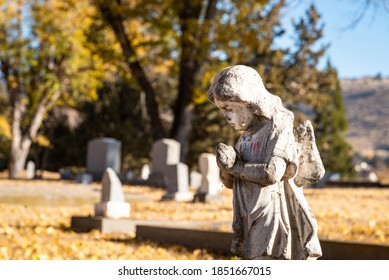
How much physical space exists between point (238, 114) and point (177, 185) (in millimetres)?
12068

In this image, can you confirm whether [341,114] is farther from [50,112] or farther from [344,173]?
[50,112]

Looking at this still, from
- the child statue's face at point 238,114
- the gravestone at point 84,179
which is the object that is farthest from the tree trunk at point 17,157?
→ the child statue's face at point 238,114

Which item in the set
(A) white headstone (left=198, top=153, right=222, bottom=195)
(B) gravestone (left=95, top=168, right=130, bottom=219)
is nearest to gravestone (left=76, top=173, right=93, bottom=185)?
(A) white headstone (left=198, top=153, right=222, bottom=195)

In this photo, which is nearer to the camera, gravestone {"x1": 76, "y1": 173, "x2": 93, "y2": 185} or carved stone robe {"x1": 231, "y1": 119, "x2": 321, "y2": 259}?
carved stone robe {"x1": 231, "y1": 119, "x2": 321, "y2": 259}

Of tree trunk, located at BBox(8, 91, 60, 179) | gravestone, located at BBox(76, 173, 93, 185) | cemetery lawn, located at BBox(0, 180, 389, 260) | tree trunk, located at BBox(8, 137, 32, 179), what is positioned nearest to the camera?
cemetery lawn, located at BBox(0, 180, 389, 260)

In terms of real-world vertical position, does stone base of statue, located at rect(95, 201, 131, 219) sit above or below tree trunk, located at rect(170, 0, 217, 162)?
below

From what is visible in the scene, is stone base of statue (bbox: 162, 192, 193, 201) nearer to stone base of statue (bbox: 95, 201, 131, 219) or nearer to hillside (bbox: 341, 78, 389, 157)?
stone base of statue (bbox: 95, 201, 131, 219)

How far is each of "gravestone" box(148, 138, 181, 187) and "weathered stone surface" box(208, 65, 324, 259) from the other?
17.4 m

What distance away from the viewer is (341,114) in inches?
1925

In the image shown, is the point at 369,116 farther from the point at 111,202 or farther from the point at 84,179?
the point at 111,202

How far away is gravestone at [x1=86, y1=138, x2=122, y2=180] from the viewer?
24344 mm

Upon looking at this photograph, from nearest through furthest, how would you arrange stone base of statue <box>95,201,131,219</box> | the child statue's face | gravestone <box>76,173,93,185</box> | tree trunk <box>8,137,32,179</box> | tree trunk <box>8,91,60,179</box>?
the child statue's face
stone base of statue <box>95,201,131,219</box>
gravestone <box>76,173,93,185</box>
tree trunk <box>8,137,32,179</box>
tree trunk <box>8,91,60,179</box>

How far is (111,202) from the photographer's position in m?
10.6
